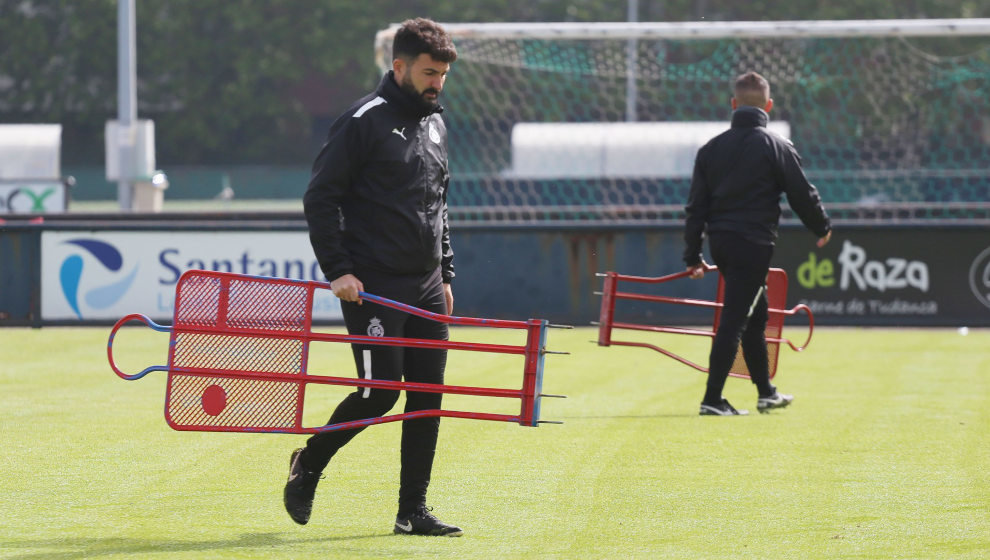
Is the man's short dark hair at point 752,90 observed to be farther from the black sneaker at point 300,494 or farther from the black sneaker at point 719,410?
the black sneaker at point 300,494

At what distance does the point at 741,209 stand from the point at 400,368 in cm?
393

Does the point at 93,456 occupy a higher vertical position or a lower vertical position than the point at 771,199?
lower

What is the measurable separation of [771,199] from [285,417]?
14.0ft

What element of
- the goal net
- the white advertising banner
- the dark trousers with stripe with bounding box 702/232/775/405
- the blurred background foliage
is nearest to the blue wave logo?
the white advertising banner

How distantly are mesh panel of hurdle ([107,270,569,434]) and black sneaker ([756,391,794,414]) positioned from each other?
155 inches

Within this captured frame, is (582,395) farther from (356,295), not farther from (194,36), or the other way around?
(194,36)

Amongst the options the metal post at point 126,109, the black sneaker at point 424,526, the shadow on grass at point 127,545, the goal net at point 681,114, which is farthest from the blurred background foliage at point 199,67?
the shadow on grass at point 127,545

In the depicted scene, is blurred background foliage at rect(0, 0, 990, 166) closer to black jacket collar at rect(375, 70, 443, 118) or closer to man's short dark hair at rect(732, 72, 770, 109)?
man's short dark hair at rect(732, 72, 770, 109)

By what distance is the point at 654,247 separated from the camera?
1527 centimetres

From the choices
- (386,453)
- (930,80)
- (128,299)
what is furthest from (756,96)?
(930,80)

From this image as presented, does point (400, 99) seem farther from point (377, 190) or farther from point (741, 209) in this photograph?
point (741, 209)

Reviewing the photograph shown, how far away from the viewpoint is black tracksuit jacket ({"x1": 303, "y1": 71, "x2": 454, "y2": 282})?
568 centimetres

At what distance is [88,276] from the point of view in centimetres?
1507

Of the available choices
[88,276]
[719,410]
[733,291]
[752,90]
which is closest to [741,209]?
[733,291]
